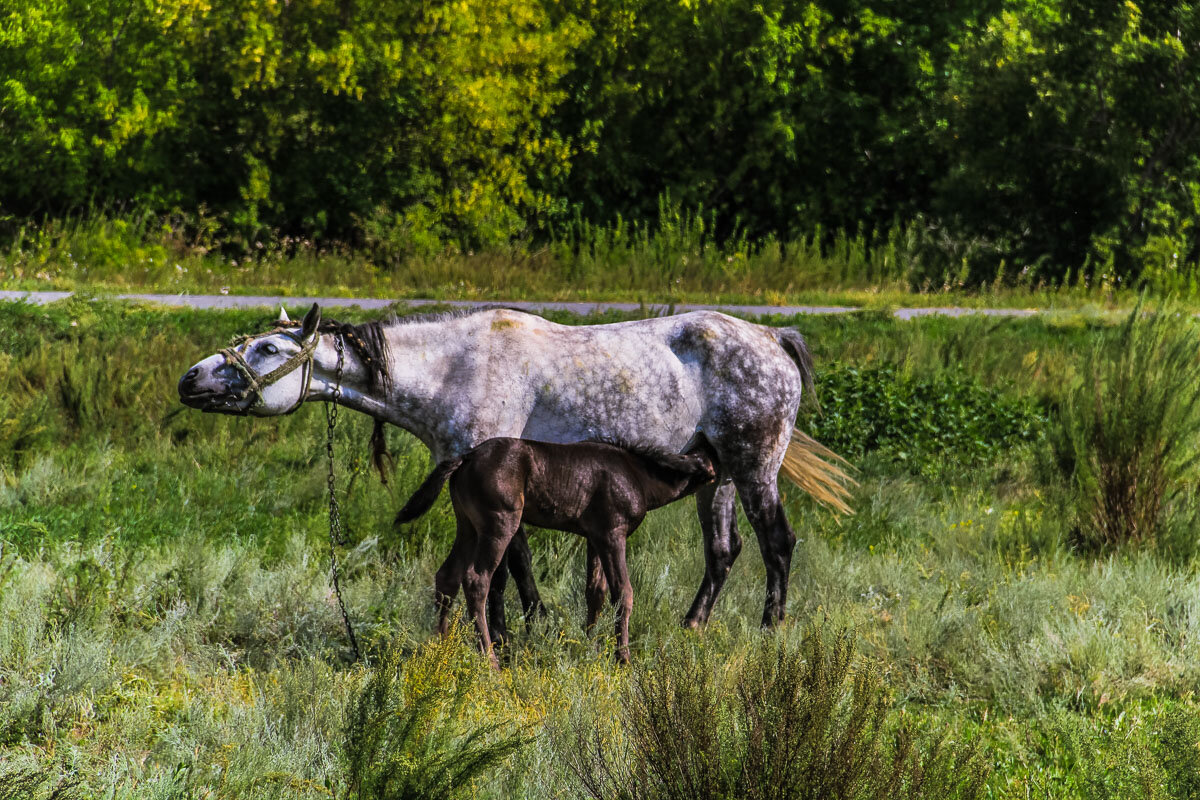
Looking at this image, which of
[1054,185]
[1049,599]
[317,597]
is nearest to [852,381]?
[1049,599]

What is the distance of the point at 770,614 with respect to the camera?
6555 millimetres

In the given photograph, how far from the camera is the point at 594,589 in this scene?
5.90 meters

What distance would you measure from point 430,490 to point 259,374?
2.58ft

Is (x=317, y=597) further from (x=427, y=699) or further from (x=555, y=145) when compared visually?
(x=555, y=145)

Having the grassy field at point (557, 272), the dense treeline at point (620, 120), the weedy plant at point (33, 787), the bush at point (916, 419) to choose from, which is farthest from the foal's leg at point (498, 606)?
the dense treeline at point (620, 120)

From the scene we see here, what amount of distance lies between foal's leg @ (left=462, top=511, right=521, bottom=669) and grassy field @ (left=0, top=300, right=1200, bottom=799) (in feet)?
0.81

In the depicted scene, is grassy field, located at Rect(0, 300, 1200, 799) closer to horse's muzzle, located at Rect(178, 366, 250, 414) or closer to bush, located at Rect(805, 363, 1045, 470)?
bush, located at Rect(805, 363, 1045, 470)

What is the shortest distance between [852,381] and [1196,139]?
444 inches

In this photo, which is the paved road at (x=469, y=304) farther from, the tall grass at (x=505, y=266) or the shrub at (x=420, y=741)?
the shrub at (x=420, y=741)

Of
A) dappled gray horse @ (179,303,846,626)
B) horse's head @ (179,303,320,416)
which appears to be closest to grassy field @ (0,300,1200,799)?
dappled gray horse @ (179,303,846,626)

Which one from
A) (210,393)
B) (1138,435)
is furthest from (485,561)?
(1138,435)

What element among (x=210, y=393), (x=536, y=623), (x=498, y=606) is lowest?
(x=536, y=623)

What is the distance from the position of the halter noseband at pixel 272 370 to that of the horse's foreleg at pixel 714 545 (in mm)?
2025

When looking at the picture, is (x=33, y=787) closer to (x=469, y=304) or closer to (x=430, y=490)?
(x=430, y=490)
